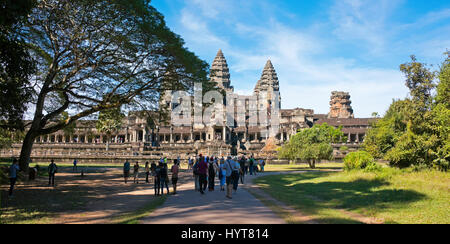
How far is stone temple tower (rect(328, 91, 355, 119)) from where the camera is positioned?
89000 mm

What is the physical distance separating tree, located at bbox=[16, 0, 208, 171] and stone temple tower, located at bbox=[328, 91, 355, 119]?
7873 cm

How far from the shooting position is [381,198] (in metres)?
12.8

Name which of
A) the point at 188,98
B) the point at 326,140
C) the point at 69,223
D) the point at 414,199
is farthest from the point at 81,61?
the point at 326,140

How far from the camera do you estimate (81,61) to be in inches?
676

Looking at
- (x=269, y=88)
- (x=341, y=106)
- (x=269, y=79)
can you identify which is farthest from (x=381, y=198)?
(x=341, y=106)

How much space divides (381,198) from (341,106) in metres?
82.9

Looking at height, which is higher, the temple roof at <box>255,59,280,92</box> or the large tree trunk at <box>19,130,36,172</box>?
the temple roof at <box>255,59,280,92</box>

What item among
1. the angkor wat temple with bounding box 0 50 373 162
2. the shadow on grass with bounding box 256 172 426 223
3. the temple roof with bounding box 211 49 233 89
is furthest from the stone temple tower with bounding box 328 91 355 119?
the shadow on grass with bounding box 256 172 426 223

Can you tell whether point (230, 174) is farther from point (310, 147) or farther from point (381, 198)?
point (310, 147)

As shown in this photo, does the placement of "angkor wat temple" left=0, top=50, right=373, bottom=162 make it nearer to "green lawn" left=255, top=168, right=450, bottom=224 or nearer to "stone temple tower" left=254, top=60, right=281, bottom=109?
"stone temple tower" left=254, top=60, right=281, bottom=109

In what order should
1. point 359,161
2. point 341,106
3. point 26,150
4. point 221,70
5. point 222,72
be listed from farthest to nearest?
point 341,106 → point 221,70 → point 222,72 → point 359,161 → point 26,150

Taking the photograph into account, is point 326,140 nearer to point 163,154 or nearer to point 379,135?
point 379,135

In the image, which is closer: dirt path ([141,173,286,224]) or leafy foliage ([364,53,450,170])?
dirt path ([141,173,286,224])

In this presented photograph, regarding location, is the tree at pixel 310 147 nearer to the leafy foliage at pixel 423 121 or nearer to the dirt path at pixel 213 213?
the leafy foliage at pixel 423 121
